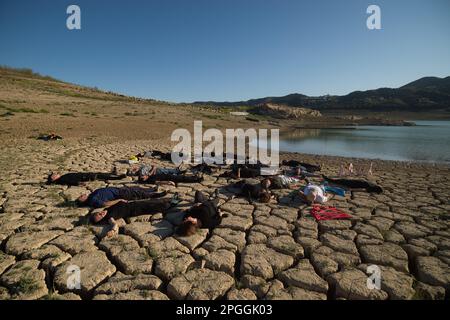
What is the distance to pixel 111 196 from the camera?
4559 millimetres

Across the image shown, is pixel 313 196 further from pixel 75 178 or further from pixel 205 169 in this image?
pixel 75 178

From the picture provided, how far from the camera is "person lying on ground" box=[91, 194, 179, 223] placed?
385 centimetres

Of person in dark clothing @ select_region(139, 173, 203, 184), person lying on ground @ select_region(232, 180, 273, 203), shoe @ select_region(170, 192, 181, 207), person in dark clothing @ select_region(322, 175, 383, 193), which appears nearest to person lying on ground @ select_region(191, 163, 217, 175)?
person in dark clothing @ select_region(139, 173, 203, 184)

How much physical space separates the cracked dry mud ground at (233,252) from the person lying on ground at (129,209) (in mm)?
146

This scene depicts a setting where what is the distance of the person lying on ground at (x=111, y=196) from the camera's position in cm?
437

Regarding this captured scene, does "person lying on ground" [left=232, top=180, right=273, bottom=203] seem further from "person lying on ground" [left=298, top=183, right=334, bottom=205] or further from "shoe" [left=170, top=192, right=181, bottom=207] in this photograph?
"shoe" [left=170, top=192, right=181, bottom=207]

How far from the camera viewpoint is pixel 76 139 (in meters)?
11.6

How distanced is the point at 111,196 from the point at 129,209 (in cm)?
68

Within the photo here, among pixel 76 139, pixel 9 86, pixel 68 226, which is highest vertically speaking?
pixel 9 86

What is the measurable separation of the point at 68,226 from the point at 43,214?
69 cm

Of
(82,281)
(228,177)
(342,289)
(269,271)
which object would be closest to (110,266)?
(82,281)

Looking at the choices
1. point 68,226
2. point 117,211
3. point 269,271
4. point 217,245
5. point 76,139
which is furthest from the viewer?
point 76,139

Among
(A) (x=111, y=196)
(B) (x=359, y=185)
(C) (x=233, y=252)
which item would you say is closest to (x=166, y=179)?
(A) (x=111, y=196)

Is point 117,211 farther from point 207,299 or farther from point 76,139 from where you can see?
point 76,139
